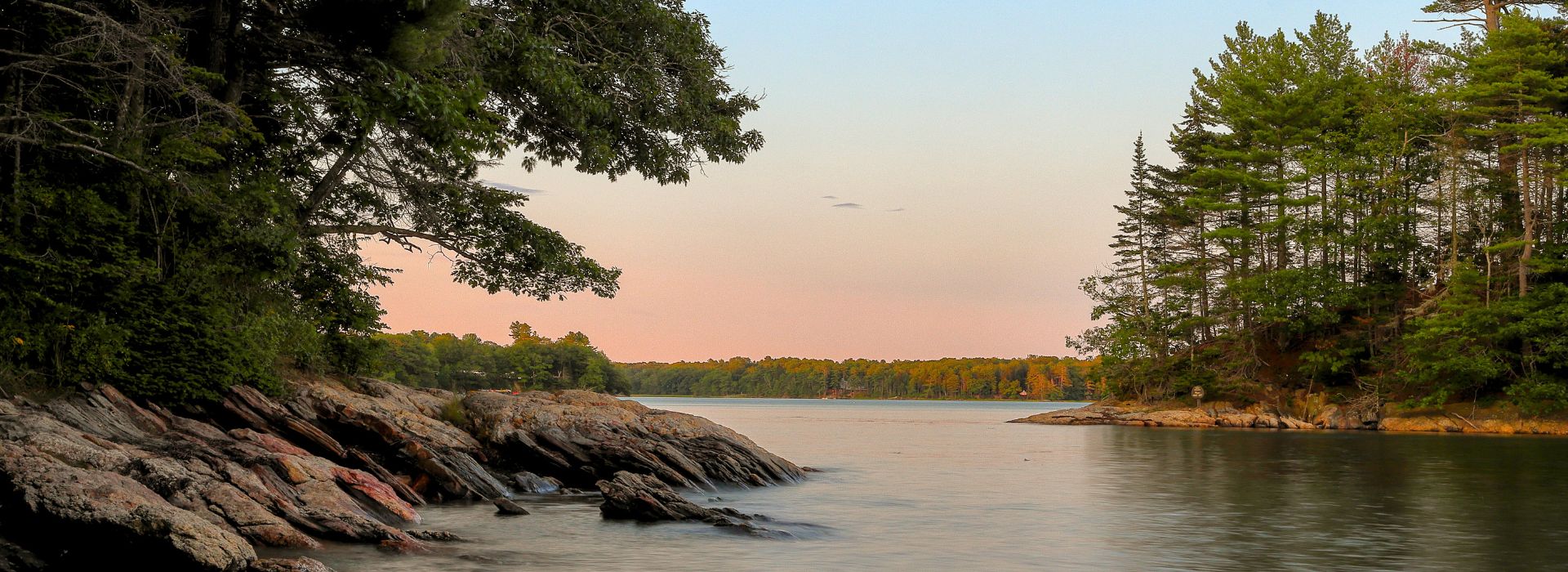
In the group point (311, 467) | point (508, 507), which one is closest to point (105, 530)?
point (311, 467)

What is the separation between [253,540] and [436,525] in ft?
10.9

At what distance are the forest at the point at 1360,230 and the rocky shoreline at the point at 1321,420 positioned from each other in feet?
2.49

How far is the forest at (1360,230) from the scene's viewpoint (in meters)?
43.4

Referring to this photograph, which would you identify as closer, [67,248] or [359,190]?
[67,248]

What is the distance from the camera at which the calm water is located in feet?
40.5

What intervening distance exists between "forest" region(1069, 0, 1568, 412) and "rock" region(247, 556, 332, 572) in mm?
46360

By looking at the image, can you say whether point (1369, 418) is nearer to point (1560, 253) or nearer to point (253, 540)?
point (1560, 253)

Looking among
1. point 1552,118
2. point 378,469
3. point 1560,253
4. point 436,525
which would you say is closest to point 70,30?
point 378,469

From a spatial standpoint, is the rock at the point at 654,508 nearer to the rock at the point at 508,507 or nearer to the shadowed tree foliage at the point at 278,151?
the rock at the point at 508,507

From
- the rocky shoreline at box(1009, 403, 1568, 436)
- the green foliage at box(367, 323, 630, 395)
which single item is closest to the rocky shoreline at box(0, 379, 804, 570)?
the rocky shoreline at box(1009, 403, 1568, 436)

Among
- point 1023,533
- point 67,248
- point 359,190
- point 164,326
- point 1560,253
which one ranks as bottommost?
point 1023,533

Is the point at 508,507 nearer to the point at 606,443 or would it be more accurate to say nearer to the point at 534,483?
the point at 534,483

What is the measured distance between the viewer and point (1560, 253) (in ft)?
145

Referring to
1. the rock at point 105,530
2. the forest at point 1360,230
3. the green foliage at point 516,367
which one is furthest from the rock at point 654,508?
the green foliage at point 516,367
